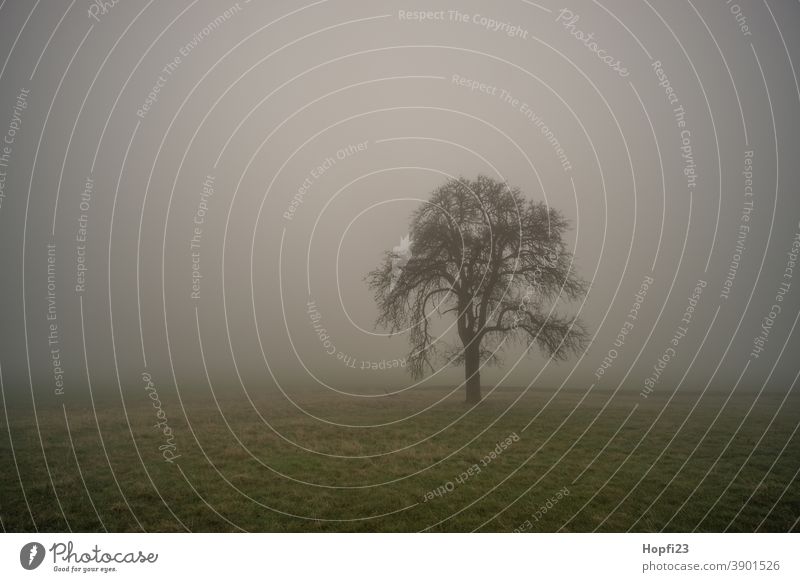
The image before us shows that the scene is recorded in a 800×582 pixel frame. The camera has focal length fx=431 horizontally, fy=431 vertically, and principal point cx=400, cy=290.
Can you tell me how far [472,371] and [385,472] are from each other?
23.2ft

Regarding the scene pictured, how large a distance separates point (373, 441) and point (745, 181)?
14.5 metres

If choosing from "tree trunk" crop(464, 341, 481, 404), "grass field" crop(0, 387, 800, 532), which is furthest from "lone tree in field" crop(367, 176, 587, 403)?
"grass field" crop(0, 387, 800, 532)

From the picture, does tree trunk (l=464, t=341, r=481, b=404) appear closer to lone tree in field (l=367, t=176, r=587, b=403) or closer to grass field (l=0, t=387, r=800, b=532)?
lone tree in field (l=367, t=176, r=587, b=403)

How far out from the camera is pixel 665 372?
27062 mm

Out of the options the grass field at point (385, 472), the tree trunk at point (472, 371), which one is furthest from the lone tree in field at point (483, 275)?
the grass field at point (385, 472)

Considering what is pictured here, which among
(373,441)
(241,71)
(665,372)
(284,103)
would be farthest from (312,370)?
(665,372)

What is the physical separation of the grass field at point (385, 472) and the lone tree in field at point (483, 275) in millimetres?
3278

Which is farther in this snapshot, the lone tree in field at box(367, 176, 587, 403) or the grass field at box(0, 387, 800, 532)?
the lone tree in field at box(367, 176, 587, 403)

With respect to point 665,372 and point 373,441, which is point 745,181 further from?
point 665,372

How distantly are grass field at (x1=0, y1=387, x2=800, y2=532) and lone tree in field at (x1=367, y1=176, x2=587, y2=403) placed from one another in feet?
10.8

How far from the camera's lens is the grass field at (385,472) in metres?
8.37

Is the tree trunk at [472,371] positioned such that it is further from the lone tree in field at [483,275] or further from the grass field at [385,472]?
the grass field at [385,472]

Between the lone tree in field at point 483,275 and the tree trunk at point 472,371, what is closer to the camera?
the tree trunk at point 472,371

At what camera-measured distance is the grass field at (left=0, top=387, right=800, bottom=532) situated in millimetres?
8367
